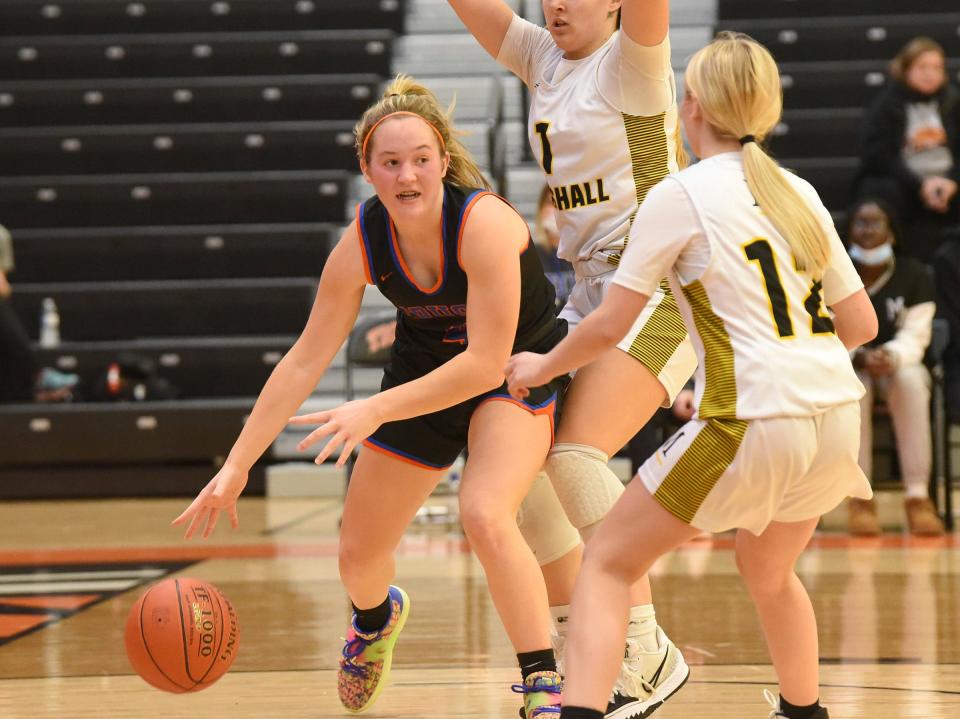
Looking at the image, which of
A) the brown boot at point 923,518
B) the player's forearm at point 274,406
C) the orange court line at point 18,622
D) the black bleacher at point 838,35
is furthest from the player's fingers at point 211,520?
the black bleacher at point 838,35

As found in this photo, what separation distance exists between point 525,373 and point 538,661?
0.78m

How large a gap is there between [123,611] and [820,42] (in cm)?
802

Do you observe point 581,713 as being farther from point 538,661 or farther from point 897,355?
point 897,355

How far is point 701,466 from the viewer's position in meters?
2.55

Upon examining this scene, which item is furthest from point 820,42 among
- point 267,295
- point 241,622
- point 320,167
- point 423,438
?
point 423,438

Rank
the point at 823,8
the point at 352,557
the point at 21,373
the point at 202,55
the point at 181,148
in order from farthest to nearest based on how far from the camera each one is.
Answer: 1. the point at 823,8
2. the point at 202,55
3. the point at 181,148
4. the point at 21,373
5. the point at 352,557

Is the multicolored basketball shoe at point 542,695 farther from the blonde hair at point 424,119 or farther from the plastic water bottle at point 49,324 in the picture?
the plastic water bottle at point 49,324

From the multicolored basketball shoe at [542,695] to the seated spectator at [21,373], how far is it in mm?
6371

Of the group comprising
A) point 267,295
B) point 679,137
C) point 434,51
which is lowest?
point 267,295

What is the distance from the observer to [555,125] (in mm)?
3314

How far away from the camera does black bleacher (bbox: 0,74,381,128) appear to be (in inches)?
433

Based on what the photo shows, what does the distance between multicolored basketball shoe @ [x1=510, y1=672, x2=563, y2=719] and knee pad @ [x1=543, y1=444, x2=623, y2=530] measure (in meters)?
0.33

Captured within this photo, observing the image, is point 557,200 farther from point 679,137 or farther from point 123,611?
point 123,611

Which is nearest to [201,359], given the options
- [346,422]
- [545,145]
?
[545,145]
